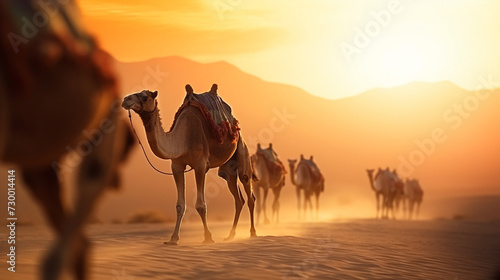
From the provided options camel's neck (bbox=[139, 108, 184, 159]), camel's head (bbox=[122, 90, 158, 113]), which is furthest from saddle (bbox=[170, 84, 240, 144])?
camel's head (bbox=[122, 90, 158, 113])

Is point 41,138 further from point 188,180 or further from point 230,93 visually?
point 230,93

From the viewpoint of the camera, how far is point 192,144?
39.6 ft

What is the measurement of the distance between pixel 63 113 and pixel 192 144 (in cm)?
832

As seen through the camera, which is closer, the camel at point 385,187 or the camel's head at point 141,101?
the camel's head at point 141,101

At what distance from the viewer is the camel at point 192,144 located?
1118 cm

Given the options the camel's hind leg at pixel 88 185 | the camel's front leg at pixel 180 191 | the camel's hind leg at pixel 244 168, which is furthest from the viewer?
the camel's hind leg at pixel 244 168

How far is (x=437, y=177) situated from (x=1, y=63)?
3208 inches

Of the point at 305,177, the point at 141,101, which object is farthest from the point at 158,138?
the point at 305,177

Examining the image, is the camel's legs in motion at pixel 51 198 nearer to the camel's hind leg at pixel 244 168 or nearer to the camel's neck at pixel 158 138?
the camel's neck at pixel 158 138

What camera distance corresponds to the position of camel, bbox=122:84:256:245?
36.7 ft

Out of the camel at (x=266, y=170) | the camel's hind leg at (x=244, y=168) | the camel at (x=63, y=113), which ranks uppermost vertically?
the camel at (x=266, y=170)

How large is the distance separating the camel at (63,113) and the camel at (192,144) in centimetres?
673

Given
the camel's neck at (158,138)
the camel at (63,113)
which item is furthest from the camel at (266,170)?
the camel at (63,113)

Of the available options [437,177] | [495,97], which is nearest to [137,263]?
[437,177]
